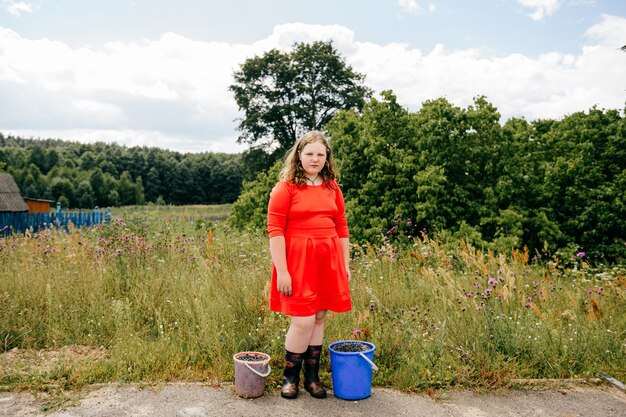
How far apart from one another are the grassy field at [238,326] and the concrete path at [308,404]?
0.54 ft

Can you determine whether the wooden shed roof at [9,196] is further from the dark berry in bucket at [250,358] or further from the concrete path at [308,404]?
the dark berry in bucket at [250,358]

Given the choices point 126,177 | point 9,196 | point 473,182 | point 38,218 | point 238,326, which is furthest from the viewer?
point 126,177

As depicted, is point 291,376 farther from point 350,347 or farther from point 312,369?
point 350,347

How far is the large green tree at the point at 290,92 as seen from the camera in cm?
3172

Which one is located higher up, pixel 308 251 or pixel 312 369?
pixel 308 251

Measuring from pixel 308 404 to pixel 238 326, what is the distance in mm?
1182

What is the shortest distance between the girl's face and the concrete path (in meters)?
1.60

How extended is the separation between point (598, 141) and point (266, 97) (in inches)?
875

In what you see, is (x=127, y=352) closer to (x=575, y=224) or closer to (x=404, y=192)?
(x=404, y=192)

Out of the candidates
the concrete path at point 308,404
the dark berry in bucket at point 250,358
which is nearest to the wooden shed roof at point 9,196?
the concrete path at point 308,404

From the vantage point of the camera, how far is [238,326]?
4.58 metres

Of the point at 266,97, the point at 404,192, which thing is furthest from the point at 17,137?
the point at 404,192

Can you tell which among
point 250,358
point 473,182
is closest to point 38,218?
point 473,182

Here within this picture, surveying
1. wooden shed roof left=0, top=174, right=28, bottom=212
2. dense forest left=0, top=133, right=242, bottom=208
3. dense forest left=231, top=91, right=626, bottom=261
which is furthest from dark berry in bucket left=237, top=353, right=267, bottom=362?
dense forest left=0, top=133, right=242, bottom=208
